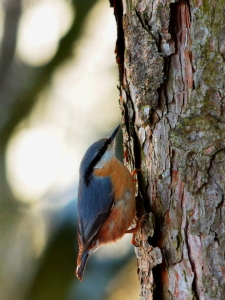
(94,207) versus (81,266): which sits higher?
(94,207)

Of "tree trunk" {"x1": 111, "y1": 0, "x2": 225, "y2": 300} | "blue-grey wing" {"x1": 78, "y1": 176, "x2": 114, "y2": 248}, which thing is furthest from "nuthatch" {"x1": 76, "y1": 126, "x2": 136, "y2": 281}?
"tree trunk" {"x1": 111, "y1": 0, "x2": 225, "y2": 300}

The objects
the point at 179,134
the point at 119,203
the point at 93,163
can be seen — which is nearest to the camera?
the point at 179,134

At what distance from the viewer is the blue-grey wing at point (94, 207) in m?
3.11

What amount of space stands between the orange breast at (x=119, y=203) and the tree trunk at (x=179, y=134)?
20 cm

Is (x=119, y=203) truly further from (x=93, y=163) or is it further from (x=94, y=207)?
(x=93, y=163)

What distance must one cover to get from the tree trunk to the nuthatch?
0.26m

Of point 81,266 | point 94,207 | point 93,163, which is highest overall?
point 93,163

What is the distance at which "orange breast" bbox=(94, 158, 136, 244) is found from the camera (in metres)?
2.92

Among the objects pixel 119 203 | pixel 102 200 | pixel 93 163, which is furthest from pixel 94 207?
pixel 93 163

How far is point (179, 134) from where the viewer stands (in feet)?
7.29

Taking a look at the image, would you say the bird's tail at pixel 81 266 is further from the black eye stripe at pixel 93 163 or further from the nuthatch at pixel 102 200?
the black eye stripe at pixel 93 163

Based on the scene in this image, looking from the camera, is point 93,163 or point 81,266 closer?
point 81,266

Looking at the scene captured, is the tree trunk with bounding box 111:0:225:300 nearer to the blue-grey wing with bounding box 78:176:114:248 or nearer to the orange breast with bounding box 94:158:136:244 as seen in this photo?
the orange breast with bounding box 94:158:136:244

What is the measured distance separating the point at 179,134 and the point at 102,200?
1.08 meters
